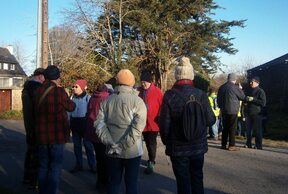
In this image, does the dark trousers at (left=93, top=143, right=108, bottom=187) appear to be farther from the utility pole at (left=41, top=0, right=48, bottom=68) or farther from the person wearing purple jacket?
the utility pole at (left=41, top=0, right=48, bottom=68)

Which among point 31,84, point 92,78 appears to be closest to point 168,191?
point 31,84

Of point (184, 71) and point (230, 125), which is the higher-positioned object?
point (184, 71)

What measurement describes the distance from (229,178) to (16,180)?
13.6ft

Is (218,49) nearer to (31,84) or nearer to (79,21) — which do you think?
(79,21)

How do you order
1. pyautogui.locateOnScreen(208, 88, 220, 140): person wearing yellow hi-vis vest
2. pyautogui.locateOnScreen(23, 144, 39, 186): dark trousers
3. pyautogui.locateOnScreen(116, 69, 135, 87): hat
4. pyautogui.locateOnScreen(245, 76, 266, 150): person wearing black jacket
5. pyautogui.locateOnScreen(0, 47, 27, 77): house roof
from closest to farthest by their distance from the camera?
pyautogui.locateOnScreen(116, 69, 135, 87): hat, pyautogui.locateOnScreen(23, 144, 39, 186): dark trousers, pyautogui.locateOnScreen(245, 76, 266, 150): person wearing black jacket, pyautogui.locateOnScreen(208, 88, 220, 140): person wearing yellow hi-vis vest, pyautogui.locateOnScreen(0, 47, 27, 77): house roof

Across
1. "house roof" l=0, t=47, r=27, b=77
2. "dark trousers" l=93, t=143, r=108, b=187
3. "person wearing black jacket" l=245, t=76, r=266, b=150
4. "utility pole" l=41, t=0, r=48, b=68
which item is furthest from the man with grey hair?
"house roof" l=0, t=47, r=27, b=77

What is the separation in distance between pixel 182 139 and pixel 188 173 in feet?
1.52

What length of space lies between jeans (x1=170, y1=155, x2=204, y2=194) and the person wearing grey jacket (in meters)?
0.54

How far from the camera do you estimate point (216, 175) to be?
313 inches

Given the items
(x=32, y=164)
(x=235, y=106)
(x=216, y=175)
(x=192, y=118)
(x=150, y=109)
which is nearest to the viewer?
(x=192, y=118)

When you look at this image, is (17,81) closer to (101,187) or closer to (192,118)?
(101,187)

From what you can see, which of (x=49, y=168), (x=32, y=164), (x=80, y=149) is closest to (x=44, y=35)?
(x=80, y=149)

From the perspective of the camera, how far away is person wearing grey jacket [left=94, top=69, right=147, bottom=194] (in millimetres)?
5082

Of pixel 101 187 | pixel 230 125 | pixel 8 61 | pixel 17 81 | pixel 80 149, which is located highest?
pixel 8 61
